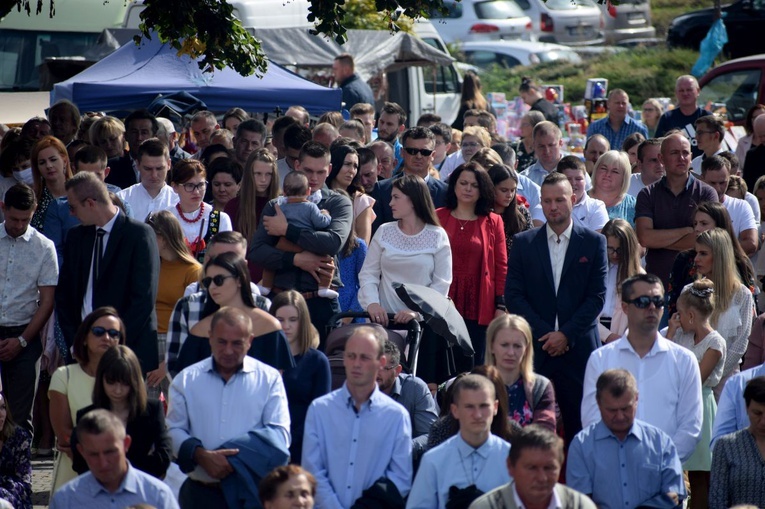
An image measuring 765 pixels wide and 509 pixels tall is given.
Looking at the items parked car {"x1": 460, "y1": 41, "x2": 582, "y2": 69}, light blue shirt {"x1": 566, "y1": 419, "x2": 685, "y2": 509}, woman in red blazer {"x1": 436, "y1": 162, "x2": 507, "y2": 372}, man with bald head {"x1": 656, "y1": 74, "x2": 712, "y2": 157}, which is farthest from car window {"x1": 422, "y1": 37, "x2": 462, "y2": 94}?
light blue shirt {"x1": 566, "y1": 419, "x2": 685, "y2": 509}

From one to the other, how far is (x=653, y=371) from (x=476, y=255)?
6.62ft

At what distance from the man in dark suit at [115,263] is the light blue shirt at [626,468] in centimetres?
277

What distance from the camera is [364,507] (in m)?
7.12

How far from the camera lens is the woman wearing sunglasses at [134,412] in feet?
23.4

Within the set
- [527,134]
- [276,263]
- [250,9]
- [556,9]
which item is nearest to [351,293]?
[276,263]

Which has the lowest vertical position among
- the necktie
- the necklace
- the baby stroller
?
the baby stroller

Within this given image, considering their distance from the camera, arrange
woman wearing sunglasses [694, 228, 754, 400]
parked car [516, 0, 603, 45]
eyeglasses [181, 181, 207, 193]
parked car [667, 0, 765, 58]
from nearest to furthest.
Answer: woman wearing sunglasses [694, 228, 754, 400], eyeglasses [181, 181, 207, 193], parked car [667, 0, 765, 58], parked car [516, 0, 603, 45]

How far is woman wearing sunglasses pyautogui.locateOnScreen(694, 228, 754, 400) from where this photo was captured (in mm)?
9203

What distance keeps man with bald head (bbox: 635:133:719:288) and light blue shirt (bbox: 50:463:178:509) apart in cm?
530

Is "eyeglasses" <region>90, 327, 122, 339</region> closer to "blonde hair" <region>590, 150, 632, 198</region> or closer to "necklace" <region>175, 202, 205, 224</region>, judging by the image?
"necklace" <region>175, 202, 205, 224</region>

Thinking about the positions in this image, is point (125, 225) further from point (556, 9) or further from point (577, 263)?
point (556, 9)

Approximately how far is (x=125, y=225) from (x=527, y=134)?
7053 millimetres

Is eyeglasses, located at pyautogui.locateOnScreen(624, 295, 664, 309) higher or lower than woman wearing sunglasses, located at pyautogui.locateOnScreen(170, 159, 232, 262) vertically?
lower

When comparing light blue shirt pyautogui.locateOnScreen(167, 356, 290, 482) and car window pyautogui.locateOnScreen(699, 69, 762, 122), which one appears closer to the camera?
Answer: light blue shirt pyautogui.locateOnScreen(167, 356, 290, 482)
